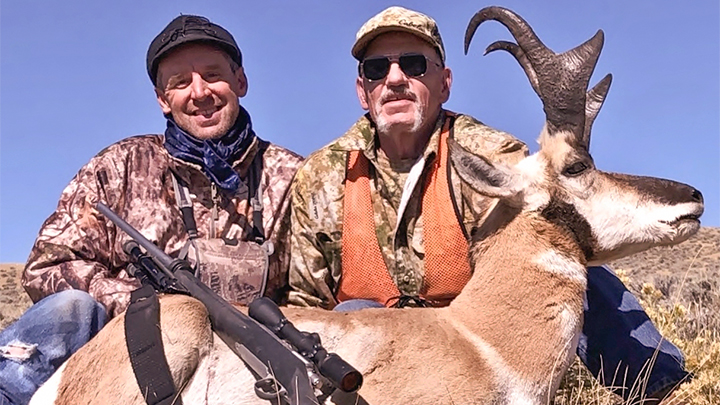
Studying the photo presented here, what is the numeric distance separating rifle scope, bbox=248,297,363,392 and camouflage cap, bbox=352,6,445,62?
2.83 m

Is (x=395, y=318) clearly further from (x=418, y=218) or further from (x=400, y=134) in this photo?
(x=400, y=134)

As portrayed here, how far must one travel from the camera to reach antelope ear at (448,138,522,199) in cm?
503

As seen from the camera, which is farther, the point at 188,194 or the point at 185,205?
the point at 188,194

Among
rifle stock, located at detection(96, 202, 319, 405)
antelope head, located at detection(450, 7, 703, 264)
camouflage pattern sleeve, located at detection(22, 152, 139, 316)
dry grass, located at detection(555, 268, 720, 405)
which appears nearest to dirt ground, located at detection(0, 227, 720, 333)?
camouflage pattern sleeve, located at detection(22, 152, 139, 316)

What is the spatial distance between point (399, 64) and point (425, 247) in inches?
58.6

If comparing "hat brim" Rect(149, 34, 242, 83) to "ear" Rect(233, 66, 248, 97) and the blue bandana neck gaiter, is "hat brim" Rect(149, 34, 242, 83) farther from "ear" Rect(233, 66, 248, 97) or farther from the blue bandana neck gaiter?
the blue bandana neck gaiter

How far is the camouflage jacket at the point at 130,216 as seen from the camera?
5965mm

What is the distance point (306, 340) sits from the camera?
166 inches

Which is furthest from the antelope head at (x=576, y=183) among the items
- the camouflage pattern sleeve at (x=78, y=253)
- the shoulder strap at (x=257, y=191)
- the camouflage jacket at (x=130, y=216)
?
the camouflage pattern sleeve at (x=78, y=253)

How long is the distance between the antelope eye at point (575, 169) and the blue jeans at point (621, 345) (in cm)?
127

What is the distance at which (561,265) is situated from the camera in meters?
5.02

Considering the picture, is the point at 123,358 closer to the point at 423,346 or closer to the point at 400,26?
the point at 423,346

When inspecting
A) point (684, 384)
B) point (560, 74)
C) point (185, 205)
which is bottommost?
point (684, 384)

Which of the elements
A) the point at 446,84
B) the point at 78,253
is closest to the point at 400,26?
the point at 446,84
